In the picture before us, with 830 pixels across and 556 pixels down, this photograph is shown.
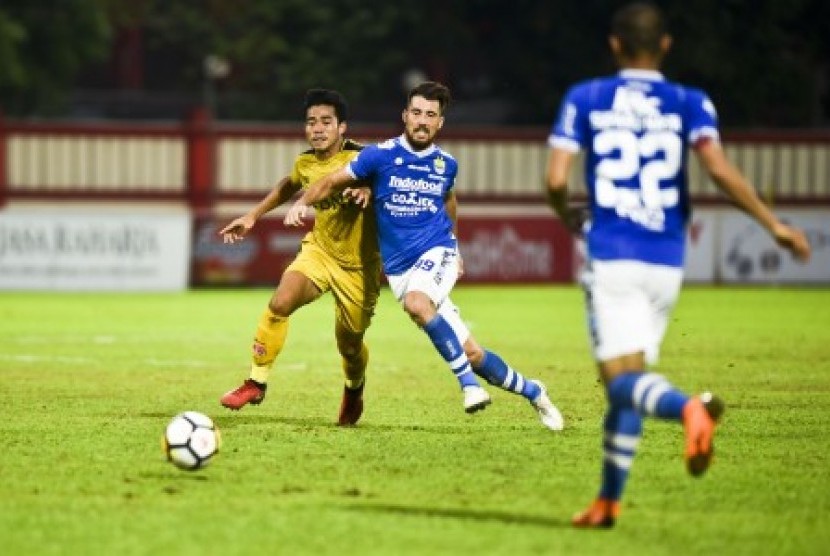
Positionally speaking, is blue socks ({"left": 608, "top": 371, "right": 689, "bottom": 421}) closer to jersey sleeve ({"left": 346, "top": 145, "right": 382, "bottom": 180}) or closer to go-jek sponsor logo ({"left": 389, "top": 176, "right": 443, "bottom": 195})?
jersey sleeve ({"left": 346, "top": 145, "right": 382, "bottom": 180})

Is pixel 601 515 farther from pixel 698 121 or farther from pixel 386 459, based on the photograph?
pixel 386 459

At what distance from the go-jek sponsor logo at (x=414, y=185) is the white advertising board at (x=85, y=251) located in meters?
17.9

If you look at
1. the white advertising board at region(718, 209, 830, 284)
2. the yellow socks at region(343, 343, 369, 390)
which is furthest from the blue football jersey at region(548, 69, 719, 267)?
the white advertising board at region(718, 209, 830, 284)

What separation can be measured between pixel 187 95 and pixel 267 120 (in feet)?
45.5

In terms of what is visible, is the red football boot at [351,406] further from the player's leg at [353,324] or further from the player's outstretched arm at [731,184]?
the player's outstretched arm at [731,184]

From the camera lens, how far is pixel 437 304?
11352 millimetres

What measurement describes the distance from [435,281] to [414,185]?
0.57m

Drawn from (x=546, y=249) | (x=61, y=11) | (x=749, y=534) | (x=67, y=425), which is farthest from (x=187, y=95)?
(x=749, y=534)

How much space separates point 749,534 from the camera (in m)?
7.85

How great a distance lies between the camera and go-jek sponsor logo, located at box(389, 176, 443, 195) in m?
11.4

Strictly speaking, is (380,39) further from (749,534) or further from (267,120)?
(749,534)

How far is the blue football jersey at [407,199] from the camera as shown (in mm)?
11391

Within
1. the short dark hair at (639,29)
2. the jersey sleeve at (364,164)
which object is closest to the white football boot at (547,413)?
the jersey sleeve at (364,164)

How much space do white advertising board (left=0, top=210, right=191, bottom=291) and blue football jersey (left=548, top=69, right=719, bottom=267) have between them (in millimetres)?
21556
